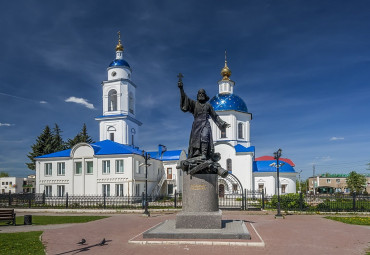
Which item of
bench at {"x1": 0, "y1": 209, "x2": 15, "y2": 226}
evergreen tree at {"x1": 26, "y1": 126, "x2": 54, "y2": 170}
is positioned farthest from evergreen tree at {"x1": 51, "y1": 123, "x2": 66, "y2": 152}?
bench at {"x1": 0, "y1": 209, "x2": 15, "y2": 226}

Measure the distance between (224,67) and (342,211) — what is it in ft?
90.9

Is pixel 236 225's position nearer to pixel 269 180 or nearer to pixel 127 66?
pixel 269 180

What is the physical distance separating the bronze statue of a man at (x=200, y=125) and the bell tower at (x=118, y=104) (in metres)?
30.1

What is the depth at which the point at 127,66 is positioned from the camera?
42.2m

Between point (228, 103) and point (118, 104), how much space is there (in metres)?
14.6

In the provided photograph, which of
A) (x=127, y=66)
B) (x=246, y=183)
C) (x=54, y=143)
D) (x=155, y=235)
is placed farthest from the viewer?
(x=54, y=143)

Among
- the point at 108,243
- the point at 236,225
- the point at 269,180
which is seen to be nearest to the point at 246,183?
the point at 269,180

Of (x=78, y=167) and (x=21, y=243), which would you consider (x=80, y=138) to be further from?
(x=21, y=243)

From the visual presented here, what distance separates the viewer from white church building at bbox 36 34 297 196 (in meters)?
31.4

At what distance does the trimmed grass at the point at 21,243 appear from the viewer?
28.1 ft

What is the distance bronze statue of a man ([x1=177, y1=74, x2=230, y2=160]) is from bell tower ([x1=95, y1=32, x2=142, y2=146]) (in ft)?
98.8

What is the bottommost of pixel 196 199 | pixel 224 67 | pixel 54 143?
pixel 196 199

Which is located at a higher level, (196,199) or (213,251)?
(196,199)

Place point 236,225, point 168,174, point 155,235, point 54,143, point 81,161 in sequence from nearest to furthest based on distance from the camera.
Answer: point 155,235 < point 236,225 < point 81,161 < point 168,174 < point 54,143
